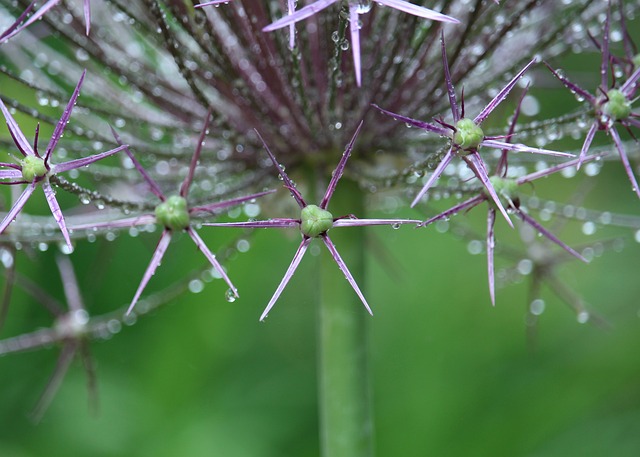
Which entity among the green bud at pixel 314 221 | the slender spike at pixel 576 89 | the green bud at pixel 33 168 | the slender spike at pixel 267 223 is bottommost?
the slender spike at pixel 267 223

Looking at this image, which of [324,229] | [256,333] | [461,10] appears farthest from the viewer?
[256,333]

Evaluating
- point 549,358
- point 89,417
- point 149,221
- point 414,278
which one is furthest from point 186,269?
point 149,221

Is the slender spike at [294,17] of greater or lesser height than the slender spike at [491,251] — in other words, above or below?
above

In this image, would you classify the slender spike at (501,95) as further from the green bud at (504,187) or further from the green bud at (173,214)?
the green bud at (173,214)

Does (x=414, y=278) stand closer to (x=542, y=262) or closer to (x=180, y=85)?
(x=542, y=262)

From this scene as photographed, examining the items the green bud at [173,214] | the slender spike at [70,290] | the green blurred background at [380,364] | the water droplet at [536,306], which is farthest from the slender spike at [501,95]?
the green blurred background at [380,364]

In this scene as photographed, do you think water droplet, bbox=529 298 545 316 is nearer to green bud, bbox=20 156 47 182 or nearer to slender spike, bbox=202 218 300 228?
slender spike, bbox=202 218 300 228
